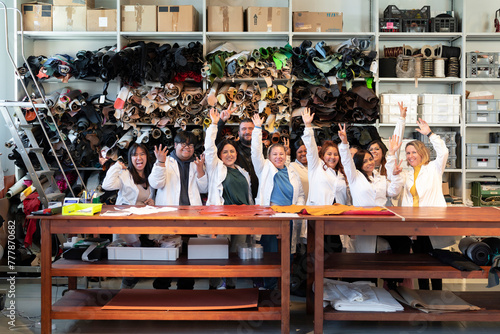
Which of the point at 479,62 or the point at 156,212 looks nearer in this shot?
the point at 156,212

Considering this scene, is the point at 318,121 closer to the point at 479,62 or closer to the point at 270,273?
the point at 479,62

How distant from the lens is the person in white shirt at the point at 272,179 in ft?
15.7

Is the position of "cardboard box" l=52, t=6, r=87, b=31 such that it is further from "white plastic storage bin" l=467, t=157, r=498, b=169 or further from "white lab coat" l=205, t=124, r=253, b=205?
"white plastic storage bin" l=467, t=157, r=498, b=169

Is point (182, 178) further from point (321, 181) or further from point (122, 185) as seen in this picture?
point (321, 181)

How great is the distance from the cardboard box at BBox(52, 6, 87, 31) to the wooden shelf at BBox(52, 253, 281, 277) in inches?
125

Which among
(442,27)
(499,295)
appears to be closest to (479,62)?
(442,27)

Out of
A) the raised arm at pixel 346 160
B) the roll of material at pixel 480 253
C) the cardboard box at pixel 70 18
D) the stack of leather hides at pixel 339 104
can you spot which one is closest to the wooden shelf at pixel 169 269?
the raised arm at pixel 346 160

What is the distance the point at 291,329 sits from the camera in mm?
3883

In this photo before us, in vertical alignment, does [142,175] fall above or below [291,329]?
above

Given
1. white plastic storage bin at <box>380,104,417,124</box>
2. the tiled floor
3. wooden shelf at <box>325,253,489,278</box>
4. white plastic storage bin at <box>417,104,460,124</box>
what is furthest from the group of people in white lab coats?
white plastic storage bin at <box>417,104,460,124</box>

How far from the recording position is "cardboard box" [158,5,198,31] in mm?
5914

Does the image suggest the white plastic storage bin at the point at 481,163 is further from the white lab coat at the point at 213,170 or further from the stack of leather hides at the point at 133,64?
the stack of leather hides at the point at 133,64

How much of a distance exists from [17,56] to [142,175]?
7.86 ft

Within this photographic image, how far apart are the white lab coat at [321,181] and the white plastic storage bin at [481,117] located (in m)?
Answer: 2.18
